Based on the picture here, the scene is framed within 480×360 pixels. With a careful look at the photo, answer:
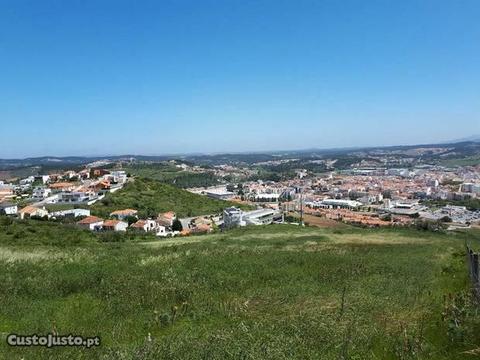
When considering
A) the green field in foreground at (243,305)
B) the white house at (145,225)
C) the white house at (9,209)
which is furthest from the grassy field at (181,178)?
the green field in foreground at (243,305)

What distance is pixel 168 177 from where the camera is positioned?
163875mm

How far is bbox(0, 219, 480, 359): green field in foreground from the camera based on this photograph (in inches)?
265

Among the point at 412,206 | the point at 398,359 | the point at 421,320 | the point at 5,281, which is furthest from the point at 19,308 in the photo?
the point at 412,206

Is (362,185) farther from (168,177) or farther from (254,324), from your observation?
(254,324)

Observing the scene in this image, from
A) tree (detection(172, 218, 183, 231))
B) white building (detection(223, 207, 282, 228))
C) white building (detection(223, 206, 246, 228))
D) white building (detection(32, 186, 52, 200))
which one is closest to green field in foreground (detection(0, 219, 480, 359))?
tree (detection(172, 218, 183, 231))

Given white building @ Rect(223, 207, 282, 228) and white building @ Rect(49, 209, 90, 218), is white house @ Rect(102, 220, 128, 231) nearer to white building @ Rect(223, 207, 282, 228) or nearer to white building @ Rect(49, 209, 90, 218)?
white building @ Rect(49, 209, 90, 218)

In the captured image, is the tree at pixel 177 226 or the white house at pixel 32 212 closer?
the tree at pixel 177 226

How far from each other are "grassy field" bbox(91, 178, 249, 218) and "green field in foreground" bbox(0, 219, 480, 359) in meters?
50.8

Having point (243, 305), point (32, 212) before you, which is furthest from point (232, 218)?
point (243, 305)

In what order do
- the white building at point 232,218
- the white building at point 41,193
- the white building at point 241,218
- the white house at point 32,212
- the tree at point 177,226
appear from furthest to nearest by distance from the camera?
the white building at point 41,193 < the white building at point 241,218 < the white building at point 232,218 < the white house at point 32,212 < the tree at point 177,226

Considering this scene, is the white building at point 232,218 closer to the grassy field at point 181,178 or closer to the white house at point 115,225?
the white house at point 115,225

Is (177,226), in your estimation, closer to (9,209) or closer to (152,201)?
(152,201)

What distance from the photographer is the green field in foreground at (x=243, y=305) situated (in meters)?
6.73

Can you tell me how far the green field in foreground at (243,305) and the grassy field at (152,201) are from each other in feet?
167
